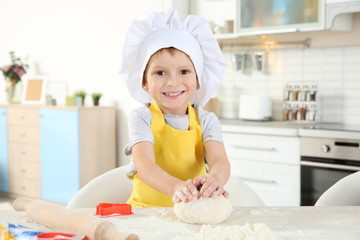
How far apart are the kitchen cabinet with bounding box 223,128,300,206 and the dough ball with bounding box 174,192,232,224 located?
2.29m

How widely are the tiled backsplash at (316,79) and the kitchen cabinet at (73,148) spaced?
1.37 meters

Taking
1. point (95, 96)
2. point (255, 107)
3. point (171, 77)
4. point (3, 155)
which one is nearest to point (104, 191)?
point (171, 77)

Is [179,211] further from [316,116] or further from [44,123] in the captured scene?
[44,123]

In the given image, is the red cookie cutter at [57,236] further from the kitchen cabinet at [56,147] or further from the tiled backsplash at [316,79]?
the kitchen cabinet at [56,147]

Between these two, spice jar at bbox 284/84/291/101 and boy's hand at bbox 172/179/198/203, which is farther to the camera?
spice jar at bbox 284/84/291/101

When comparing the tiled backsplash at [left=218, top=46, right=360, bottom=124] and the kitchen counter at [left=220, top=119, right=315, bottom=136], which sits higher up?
the tiled backsplash at [left=218, top=46, right=360, bottom=124]

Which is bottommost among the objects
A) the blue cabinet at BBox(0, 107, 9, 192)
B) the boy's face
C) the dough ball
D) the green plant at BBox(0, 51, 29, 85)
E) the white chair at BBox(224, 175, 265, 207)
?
the blue cabinet at BBox(0, 107, 9, 192)

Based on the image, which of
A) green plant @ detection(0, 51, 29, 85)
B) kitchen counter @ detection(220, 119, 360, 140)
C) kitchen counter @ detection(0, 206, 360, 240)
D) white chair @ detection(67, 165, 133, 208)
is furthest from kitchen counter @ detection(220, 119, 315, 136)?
green plant @ detection(0, 51, 29, 85)

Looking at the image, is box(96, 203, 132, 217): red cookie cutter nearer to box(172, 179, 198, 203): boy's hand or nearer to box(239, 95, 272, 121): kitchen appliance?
box(172, 179, 198, 203): boy's hand

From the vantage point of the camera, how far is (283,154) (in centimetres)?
321

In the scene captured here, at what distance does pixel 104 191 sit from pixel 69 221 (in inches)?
27.5

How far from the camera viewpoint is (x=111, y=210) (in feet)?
3.23

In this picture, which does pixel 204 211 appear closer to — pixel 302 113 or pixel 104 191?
Result: pixel 104 191

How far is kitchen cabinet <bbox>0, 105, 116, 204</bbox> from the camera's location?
4324 millimetres
